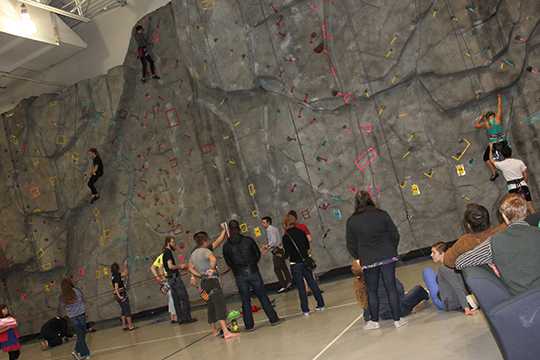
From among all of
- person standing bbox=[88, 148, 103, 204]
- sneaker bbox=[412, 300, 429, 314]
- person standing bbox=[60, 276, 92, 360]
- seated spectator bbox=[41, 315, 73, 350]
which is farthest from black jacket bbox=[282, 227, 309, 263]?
person standing bbox=[88, 148, 103, 204]

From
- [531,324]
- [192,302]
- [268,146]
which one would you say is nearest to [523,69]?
[268,146]

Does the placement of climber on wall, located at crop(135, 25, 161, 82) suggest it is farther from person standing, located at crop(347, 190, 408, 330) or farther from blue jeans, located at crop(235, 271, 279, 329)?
person standing, located at crop(347, 190, 408, 330)

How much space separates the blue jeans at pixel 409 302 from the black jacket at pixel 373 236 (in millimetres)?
568

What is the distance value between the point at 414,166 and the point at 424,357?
5.12 m

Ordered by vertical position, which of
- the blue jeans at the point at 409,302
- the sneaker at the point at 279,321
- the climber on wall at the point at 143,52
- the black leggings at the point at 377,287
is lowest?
the sneaker at the point at 279,321

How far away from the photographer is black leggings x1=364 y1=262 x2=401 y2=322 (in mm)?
4137

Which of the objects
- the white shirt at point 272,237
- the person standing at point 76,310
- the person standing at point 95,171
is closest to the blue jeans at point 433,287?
the white shirt at point 272,237

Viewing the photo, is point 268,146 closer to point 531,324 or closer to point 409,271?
point 409,271

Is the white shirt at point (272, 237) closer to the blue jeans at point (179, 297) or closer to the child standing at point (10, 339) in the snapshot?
the blue jeans at point (179, 297)

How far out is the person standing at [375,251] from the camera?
4.13 m

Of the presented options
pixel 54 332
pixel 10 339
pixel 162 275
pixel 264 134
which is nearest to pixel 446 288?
pixel 162 275

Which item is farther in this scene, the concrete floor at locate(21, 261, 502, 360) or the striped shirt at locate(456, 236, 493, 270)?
the concrete floor at locate(21, 261, 502, 360)

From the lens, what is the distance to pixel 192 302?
31.7 ft

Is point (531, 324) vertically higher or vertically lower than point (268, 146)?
lower
